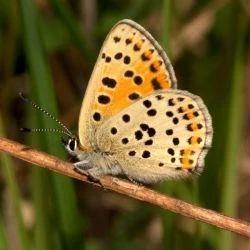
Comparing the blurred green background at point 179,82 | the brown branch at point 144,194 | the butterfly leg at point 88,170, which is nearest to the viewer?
the brown branch at point 144,194

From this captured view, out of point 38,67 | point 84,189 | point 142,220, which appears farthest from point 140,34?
point 84,189

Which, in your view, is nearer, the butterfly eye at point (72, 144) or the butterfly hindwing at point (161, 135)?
the butterfly hindwing at point (161, 135)

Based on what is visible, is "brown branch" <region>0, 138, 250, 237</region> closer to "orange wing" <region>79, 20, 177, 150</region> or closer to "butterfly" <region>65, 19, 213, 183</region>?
"butterfly" <region>65, 19, 213, 183</region>

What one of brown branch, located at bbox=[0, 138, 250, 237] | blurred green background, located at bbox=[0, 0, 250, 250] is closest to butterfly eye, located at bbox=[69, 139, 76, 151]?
blurred green background, located at bbox=[0, 0, 250, 250]

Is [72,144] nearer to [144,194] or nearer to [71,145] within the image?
[71,145]

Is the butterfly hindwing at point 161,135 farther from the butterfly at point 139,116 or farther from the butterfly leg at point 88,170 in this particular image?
the butterfly leg at point 88,170

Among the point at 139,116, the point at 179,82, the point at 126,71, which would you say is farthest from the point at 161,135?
the point at 179,82

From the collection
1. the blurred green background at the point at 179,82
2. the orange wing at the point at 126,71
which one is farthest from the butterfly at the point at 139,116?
the blurred green background at the point at 179,82

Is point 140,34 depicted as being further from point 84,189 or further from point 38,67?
point 84,189
